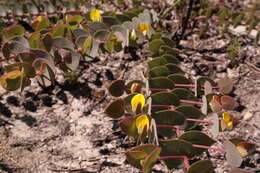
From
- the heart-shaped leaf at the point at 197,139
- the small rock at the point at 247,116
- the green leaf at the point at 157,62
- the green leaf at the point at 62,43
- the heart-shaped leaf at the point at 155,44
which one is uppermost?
the green leaf at the point at 62,43

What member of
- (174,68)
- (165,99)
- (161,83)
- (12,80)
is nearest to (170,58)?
(174,68)

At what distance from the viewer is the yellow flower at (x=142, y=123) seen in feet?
3.07

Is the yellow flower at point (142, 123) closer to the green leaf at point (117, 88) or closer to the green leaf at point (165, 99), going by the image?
the green leaf at point (165, 99)

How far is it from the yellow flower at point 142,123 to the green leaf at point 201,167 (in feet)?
0.67

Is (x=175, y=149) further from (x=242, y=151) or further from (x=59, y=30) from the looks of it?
(x=59, y=30)

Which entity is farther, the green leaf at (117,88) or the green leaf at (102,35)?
the green leaf at (102,35)

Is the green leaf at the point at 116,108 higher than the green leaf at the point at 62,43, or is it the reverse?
the green leaf at the point at 62,43

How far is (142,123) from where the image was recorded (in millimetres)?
946

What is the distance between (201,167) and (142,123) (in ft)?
0.78

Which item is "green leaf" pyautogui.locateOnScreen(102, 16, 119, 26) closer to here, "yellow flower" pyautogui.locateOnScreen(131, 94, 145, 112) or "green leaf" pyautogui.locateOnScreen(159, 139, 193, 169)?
"yellow flower" pyautogui.locateOnScreen(131, 94, 145, 112)

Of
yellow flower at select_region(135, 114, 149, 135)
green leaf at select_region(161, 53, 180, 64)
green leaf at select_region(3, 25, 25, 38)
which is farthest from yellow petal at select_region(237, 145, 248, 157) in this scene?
green leaf at select_region(3, 25, 25, 38)

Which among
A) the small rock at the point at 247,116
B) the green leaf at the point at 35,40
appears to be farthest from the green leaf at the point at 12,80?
the small rock at the point at 247,116

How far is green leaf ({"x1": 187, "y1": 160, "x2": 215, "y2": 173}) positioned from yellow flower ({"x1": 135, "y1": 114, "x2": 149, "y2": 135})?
0.67 ft

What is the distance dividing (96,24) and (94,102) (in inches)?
14.9
